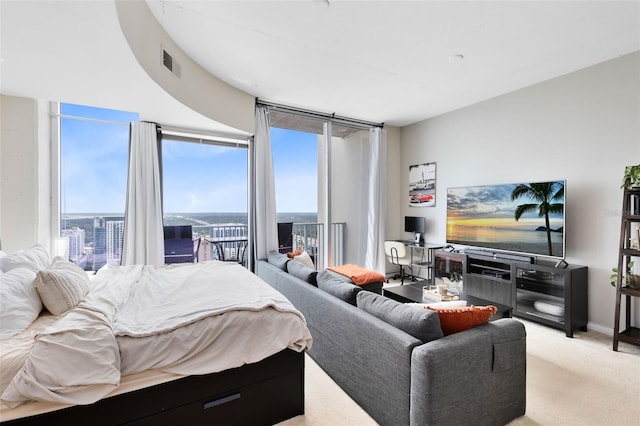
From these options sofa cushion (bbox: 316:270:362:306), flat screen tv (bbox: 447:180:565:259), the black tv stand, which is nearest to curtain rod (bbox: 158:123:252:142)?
sofa cushion (bbox: 316:270:362:306)

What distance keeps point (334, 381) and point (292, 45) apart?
2898 mm

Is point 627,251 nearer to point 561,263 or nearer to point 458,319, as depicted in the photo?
point 561,263

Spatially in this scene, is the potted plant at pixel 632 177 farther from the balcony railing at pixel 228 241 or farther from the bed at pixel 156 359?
the balcony railing at pixel 228 241

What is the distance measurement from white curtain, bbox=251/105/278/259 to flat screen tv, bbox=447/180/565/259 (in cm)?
267

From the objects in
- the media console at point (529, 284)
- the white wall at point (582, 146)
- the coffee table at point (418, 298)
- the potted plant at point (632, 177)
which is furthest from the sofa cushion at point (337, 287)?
the white wall at point (582, 146)

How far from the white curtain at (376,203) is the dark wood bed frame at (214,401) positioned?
3471mm

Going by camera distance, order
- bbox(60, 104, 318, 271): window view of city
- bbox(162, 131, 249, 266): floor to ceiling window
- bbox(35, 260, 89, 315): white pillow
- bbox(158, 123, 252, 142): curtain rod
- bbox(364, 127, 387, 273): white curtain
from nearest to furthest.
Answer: bbox(35, 260, 89, 315): white pillow, bbox(60, 104, 318, 271): window view of city, bbox(158, 123, 252, 142): curtain rod, bbox(162, 131, 249, 266): floor to ceiling window, bbox(364, 127, 387, 273): white curtain

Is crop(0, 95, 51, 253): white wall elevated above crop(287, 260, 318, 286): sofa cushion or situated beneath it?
elevated above

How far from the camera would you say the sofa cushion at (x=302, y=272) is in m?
2.62

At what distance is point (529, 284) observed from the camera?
3326mm

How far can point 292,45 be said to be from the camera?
8.80 feet

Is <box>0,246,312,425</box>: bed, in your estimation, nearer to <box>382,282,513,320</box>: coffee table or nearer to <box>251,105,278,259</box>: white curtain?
<box>382,282,513,320</box>: coffee table

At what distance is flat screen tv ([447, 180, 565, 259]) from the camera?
10.5 feet

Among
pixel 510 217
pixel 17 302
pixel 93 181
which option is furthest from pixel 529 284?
pixel 93 181
